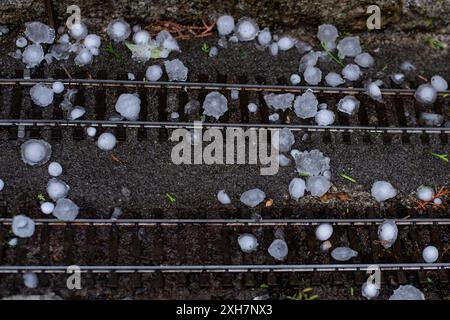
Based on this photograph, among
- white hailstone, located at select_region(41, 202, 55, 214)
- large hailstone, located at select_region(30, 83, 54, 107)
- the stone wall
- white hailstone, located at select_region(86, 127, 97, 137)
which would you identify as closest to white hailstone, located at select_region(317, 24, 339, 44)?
the stone wall

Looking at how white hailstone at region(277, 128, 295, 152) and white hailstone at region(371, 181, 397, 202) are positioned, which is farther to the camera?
white hailstone at region(277, 128, 295, 152)

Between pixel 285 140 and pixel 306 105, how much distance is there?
15.1 inches

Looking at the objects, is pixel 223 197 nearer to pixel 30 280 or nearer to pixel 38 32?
pixel 30 280

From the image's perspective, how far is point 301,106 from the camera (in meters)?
5.61

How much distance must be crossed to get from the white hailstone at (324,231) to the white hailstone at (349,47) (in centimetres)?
173

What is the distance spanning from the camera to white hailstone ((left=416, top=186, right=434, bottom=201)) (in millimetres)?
5445

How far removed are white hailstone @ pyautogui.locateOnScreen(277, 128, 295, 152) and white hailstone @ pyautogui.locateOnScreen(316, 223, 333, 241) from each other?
29.8 inches

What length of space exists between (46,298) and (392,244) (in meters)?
2.79

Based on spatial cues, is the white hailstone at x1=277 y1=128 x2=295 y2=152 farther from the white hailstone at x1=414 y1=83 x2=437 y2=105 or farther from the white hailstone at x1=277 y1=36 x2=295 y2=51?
the white hailstone at x1=414 y1=83 x2=437 y2=105

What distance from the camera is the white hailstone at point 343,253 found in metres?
5.12

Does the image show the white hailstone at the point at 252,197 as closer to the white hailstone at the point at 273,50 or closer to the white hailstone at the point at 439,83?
the white hailstone at the point at 273,50

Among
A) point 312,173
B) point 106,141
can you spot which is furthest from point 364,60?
point 106,141

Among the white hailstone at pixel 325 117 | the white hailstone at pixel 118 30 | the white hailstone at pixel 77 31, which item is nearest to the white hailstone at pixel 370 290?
the white hailstone at pixel 325 117
